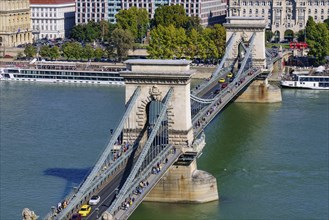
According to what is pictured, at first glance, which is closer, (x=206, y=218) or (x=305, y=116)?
(x=206, y=218)

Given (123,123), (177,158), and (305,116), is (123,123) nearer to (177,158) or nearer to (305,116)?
(177,158)

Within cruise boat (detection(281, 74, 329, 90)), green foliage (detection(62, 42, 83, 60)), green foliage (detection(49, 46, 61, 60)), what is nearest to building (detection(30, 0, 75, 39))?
green foliage (detection(49, 46, 61, 60))

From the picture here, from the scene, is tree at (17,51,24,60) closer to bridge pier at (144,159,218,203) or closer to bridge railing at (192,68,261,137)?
bridge railing at (192,68,261,137)

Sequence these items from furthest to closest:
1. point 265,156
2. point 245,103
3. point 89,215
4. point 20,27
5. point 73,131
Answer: point 20,27 → point 245,103 → point 73,131 → point 265,156 → point 89,215

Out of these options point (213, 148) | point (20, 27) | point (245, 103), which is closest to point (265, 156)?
point (213, 148)

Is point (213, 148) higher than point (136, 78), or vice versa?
point (136, 78)

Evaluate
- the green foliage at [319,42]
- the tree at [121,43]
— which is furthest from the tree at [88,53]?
the green foliage at [319,42]

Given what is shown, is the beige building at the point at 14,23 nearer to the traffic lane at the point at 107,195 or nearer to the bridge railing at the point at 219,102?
the bridge railing at the point at 219,102
